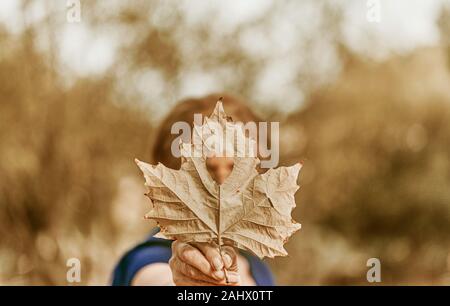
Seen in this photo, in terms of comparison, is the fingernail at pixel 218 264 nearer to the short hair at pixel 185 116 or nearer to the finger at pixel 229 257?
the finger at pixel 229 257

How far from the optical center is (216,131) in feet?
1.55

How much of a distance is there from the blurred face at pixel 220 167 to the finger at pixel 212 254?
6 centimetres

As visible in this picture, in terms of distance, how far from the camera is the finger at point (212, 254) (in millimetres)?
491

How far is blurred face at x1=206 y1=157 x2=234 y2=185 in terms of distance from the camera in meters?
0.51

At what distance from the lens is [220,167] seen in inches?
21.3

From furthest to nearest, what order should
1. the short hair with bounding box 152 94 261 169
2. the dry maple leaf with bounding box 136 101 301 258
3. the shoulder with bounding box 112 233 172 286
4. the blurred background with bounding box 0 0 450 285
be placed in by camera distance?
1. the blurred background with bounding box 0 0 450 285
2. the short hair with bounding box 152 94 261 169
3. the shoulder with bounding box 112 233 172 286
4. the dry maple leaf with bounding box 136 101 301 258

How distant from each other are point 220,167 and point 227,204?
6cm

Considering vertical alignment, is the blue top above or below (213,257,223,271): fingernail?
above

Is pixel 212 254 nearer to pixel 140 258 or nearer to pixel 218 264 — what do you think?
pixel 218 264

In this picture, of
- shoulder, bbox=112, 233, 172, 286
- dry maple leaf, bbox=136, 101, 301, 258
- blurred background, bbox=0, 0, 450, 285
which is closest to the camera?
dry maple leaf, bbox=136, 101, 301, 258

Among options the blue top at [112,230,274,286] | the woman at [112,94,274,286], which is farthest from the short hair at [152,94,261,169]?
the blue top at [112,230,274,286]

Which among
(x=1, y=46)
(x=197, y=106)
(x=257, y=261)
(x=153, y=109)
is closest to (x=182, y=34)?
(x=153, y=109)

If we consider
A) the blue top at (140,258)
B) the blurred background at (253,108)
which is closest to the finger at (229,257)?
the blue top at (140,258)

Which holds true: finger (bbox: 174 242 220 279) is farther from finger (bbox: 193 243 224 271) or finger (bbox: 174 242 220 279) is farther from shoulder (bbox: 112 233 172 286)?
shoulder (bbox: 112 233 172 286)
